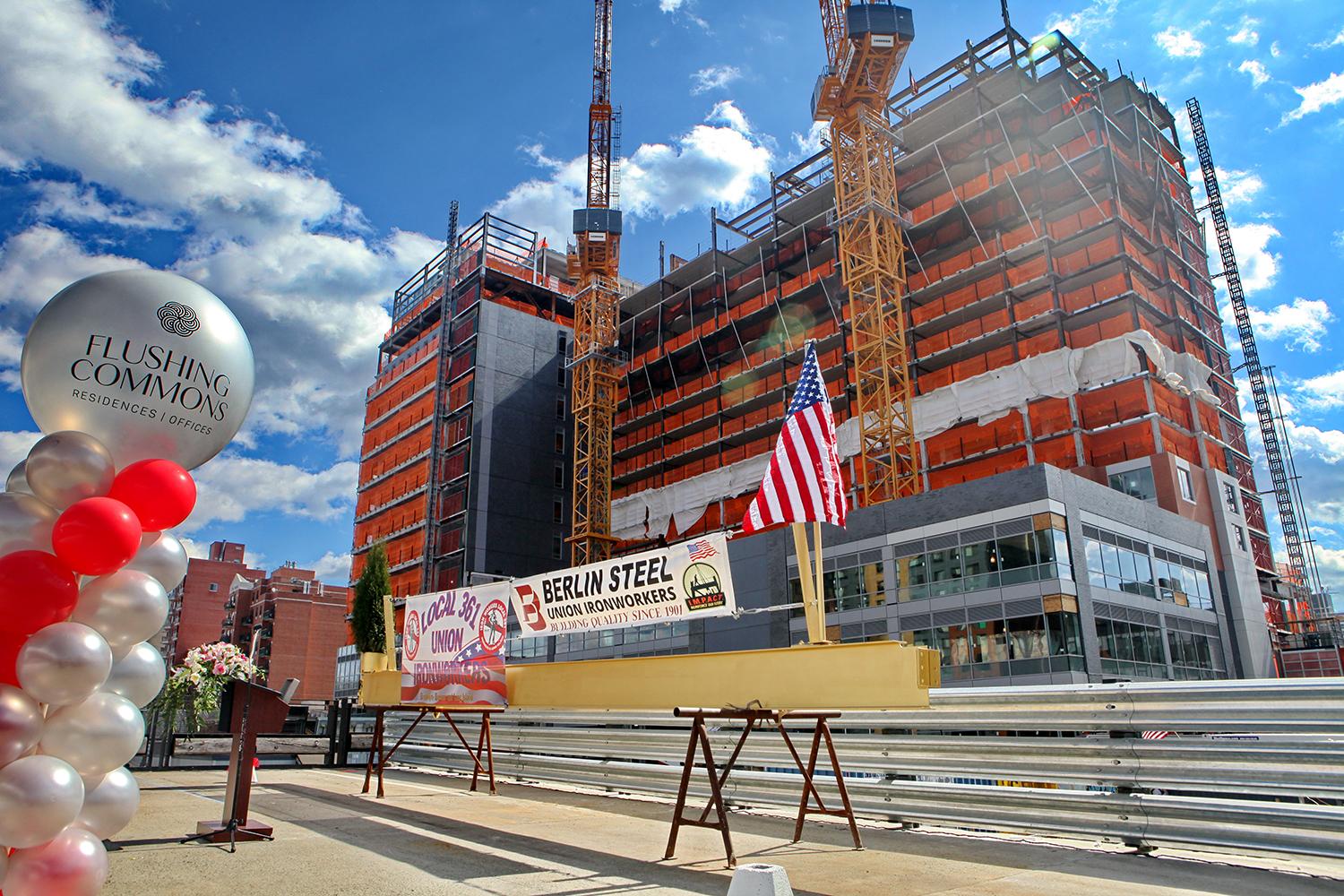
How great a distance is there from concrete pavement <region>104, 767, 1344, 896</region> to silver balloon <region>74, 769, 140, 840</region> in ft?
3.24

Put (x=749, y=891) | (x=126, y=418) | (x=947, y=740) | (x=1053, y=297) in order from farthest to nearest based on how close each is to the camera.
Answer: (x=1053, y=297) → (x=947, y=740) → (x=126, y=418) → (x=749, y=891)

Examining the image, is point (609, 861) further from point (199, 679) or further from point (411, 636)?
point (199, 679)

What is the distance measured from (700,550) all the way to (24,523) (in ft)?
20.5

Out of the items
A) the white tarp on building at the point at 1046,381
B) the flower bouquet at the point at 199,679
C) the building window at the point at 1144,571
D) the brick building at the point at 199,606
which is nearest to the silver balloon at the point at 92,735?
the flower bouquet at the point at 199,679

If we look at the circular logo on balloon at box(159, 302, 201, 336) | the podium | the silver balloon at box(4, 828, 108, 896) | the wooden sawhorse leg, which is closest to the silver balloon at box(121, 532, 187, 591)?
the circular logo on balloon at box(159, 302, 201, 336)

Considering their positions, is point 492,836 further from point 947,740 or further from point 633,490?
point 633,490

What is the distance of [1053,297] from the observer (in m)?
42.1

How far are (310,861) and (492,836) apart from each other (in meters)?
2.13

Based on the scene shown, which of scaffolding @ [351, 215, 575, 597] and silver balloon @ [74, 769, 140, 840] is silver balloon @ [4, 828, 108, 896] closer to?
silver balloon @ [74, 769, 140, 840]

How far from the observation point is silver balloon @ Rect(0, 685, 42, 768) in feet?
15.5

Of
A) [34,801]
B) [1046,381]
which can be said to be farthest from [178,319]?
[1046,381]

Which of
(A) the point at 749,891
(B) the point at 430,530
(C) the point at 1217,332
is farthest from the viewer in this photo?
(B) the point at 430,530

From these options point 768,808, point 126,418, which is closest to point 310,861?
point 126,418

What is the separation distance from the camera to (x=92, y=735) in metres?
5.08
